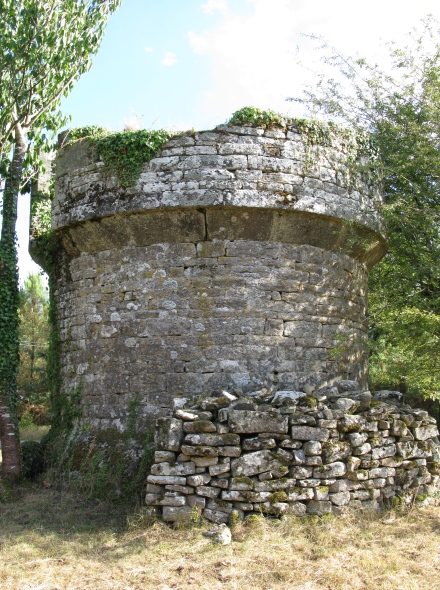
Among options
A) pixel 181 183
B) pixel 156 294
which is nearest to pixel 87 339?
pixel 156 294

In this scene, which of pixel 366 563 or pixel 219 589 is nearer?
pixel 219 589

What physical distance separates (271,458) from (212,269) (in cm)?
241

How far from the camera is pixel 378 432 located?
243 inches

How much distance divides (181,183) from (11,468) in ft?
13.7

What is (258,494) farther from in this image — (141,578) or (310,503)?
(141,578)

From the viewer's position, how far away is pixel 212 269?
22.8ft

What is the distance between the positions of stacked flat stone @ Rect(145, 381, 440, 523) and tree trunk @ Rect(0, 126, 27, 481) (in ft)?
8.72

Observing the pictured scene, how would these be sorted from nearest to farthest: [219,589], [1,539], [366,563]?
[219,589], [366,563], [1,539]

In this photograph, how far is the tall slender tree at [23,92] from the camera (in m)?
7.54

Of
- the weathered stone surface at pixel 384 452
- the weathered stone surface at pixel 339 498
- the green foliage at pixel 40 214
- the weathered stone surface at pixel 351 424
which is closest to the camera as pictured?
the weathered stone surface at pixel 339 498

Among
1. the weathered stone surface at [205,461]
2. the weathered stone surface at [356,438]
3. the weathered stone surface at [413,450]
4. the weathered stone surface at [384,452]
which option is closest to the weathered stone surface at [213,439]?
the weathered stone surface at [205,461]

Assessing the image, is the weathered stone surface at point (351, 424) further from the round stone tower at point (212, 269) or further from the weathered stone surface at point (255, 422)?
the round stone tower at point (212, 269)

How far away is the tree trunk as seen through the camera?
291 inches

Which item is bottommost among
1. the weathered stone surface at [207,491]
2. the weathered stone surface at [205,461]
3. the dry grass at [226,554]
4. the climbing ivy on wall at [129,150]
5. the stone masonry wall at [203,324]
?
the dry grass at [226,554]
